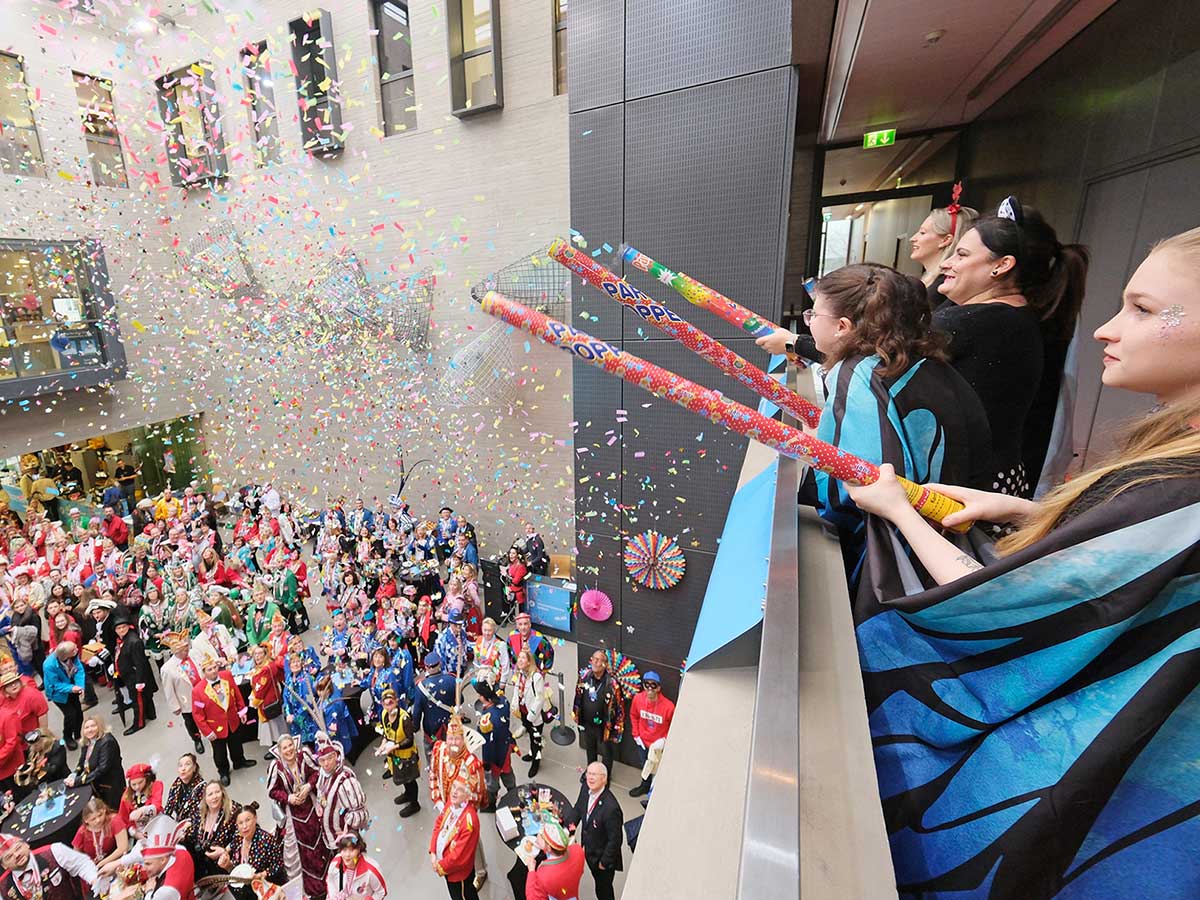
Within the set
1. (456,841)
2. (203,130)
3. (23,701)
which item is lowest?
(456,841)

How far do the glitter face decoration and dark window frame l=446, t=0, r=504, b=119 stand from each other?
23.2ft

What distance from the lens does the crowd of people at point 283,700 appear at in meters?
3.08

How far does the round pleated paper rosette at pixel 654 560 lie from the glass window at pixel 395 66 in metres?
6.27

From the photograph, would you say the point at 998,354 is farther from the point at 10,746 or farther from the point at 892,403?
the point at 10,746

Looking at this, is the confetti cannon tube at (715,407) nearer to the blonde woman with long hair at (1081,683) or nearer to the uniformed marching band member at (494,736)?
the blonde woman with long hair at (1081,683)

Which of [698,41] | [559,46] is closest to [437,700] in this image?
[698,41]

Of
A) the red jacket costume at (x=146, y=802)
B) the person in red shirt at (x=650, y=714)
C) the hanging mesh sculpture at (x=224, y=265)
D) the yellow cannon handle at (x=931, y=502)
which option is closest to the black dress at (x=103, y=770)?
the red jacket costume at (x=146, y=802)

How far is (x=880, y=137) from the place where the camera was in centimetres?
394

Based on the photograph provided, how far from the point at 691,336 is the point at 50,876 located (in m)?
4.39

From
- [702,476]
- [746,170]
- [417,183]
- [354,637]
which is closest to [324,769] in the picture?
[354,637]

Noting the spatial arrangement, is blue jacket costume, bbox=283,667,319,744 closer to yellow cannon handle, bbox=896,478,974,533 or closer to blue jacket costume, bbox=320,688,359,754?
blue jacket costume, bbox=320,688,359,754

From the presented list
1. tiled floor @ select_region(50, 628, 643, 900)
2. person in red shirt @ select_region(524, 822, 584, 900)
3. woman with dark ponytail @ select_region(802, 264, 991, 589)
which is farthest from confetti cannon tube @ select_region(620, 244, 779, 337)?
tiled floor @ select_region(50, 628, 643, 900)

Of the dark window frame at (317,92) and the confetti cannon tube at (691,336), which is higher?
the dark window frame at (317,92)

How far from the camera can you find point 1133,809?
1.67 feet
